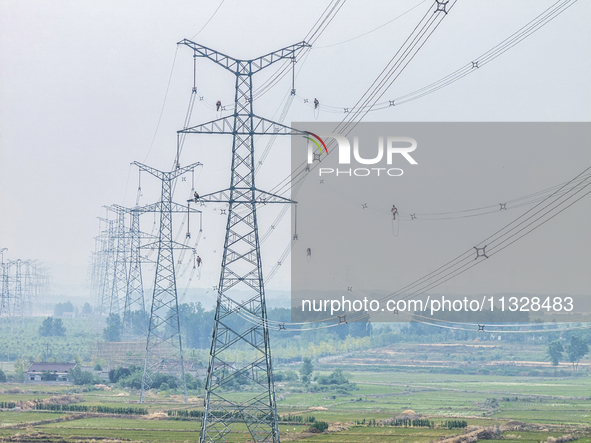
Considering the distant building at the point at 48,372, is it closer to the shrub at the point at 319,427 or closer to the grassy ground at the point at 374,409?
the grassy ground at the point at 374,409

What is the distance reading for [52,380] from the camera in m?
140

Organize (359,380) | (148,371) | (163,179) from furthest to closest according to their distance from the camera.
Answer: (359,380) < (148,371) < (163,179)

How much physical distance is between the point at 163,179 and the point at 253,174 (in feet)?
130

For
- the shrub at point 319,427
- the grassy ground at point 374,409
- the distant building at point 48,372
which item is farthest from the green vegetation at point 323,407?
the distant building at point 48,372

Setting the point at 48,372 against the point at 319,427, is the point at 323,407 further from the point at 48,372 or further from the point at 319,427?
the point at 48,372

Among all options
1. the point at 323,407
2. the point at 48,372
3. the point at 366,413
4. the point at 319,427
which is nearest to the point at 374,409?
the point at 366,413

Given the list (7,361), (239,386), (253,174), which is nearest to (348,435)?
(253,174)

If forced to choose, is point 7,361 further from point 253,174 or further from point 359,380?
point 253,174

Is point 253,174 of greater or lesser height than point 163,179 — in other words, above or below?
below

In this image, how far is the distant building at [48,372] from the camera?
139750 mm

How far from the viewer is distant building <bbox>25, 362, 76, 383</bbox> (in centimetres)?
13975

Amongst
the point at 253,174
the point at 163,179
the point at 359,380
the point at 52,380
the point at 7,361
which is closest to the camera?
the point at 253,174

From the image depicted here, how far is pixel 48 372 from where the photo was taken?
14050cm

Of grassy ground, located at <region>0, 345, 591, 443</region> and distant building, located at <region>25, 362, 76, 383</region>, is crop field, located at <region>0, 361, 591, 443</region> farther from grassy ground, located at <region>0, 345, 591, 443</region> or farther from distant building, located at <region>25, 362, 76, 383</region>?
distant building, located at <region>25, 362, 76, 383</region>
